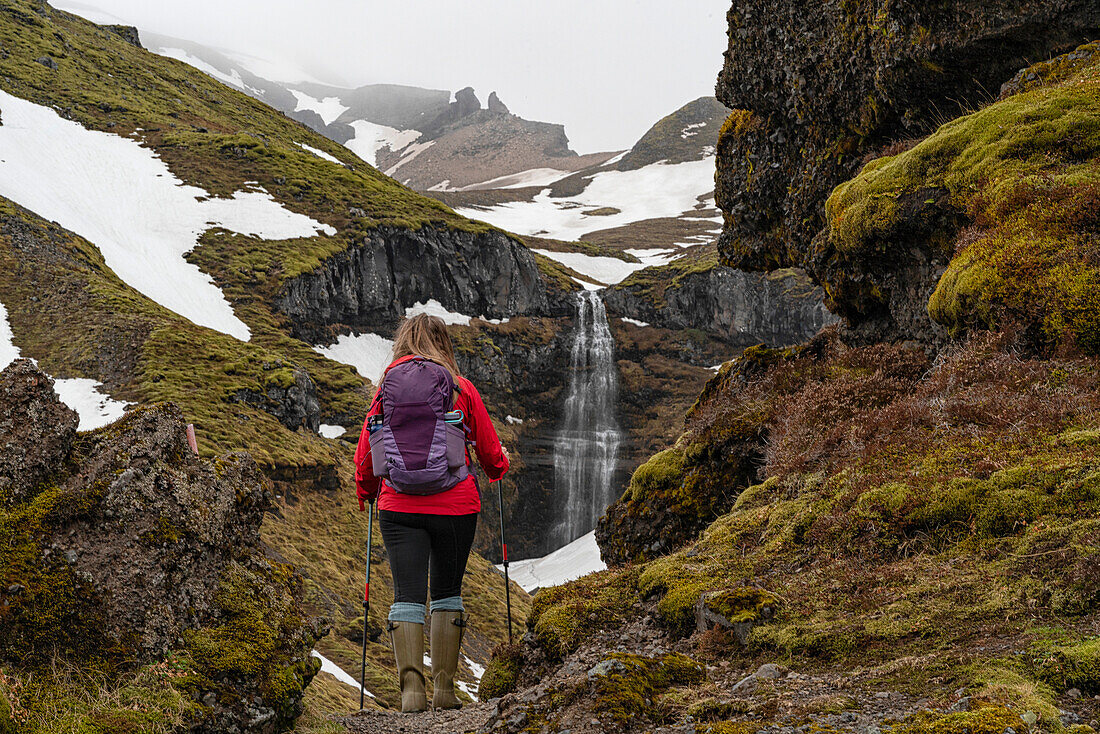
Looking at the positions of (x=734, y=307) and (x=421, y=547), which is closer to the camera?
(x=421, y=547)

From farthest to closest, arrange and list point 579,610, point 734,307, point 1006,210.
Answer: point 734,307
point 1006,210
point 579,610

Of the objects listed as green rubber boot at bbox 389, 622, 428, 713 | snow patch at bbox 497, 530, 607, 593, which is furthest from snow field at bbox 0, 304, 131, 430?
snow patch at bbox 497, 530, 607, 593

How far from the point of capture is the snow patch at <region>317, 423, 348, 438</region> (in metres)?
42.6

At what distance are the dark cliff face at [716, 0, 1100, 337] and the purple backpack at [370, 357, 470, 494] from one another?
7.60 meters

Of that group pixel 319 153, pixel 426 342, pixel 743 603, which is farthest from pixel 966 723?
pixel 319 153

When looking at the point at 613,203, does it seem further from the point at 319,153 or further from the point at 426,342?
the point at 426,342

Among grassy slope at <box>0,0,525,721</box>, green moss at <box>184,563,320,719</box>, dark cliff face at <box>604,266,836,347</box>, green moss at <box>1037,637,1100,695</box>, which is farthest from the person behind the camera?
dark cliff face at <box>604,266,836,347</box>

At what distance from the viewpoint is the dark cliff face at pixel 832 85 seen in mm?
10922

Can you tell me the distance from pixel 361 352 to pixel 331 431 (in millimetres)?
18840

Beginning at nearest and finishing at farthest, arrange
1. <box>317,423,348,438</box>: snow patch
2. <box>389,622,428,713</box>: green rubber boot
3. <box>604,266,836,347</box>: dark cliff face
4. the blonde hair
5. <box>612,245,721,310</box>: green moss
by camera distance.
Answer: <box>389,622,428,713</box>: green rubber boot → the blonde hair → <box>317,423,348,438</box>: snow patch → <box>604,266,836,347</box>: dark cliff face → <box>612,245,721,310</box>: green moss

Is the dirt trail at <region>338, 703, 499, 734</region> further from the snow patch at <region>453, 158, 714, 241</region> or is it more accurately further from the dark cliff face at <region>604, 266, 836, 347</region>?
the snow patch at <region>453, 158, 714, 241</region>

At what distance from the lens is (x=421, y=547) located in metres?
5.59

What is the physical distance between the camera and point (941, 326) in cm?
893

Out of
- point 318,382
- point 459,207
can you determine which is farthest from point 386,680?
point 459,207
